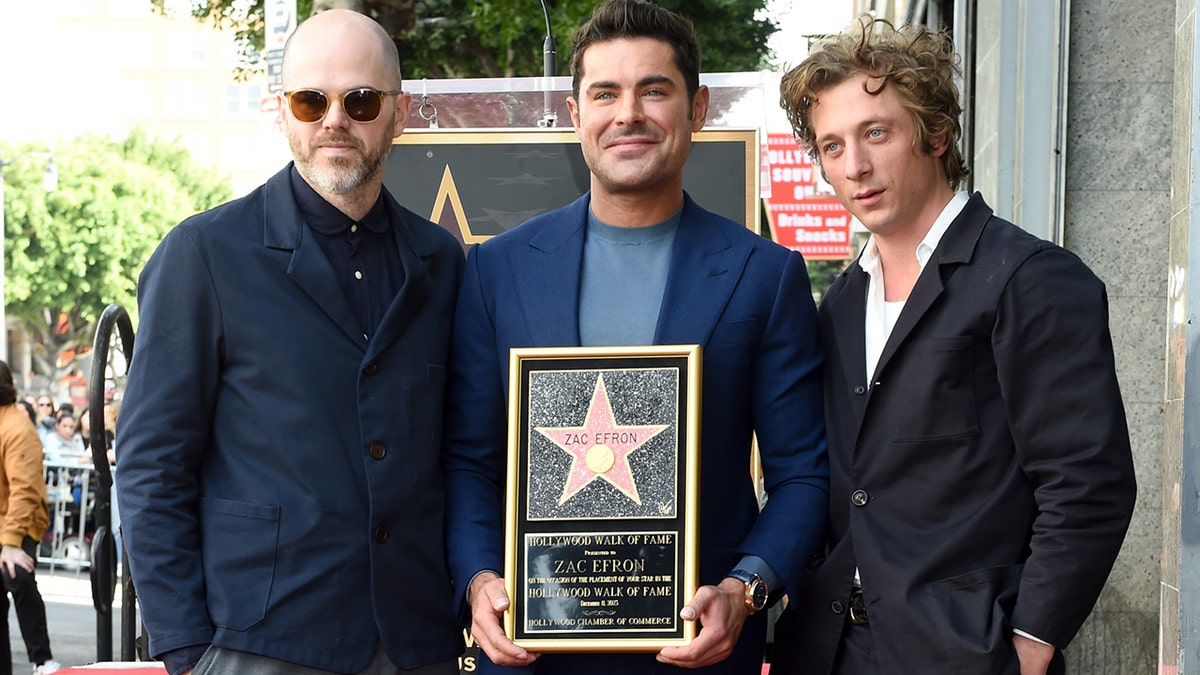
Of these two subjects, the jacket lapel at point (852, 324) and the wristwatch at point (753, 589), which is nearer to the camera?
the wristwatch at point (753, 589)

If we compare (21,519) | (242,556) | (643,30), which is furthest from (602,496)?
(21,519)

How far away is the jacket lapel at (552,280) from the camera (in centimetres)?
351

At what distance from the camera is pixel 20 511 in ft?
33.4

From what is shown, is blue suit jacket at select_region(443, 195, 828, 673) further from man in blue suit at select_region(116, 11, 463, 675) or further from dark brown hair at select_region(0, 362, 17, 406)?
dark brown hair at select_region(0, 362, 17, 406)

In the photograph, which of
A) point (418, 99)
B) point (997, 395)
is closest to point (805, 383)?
point (997, 395)

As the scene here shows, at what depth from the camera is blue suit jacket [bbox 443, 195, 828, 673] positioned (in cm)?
346

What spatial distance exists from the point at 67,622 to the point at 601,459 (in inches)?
466

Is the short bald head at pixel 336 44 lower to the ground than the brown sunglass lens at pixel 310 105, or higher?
higher

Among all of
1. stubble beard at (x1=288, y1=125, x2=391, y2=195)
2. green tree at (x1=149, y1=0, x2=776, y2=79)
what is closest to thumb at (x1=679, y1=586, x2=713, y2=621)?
stubble beard at (x1=288, y1=125, x2=391, y2=195)

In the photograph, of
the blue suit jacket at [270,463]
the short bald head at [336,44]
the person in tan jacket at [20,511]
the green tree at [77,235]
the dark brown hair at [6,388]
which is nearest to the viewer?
the blue suit jacket at [270,463]

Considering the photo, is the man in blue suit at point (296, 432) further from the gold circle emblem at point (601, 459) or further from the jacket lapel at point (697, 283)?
the jacket lapel at point (697, 283)

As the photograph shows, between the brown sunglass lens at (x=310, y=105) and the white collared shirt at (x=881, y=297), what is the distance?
1372 mm

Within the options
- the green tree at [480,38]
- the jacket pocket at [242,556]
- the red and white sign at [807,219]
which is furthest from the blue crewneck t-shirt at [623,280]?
the red and white sign at [807,219]

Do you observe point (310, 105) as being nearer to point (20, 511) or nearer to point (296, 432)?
point (296, 432)
